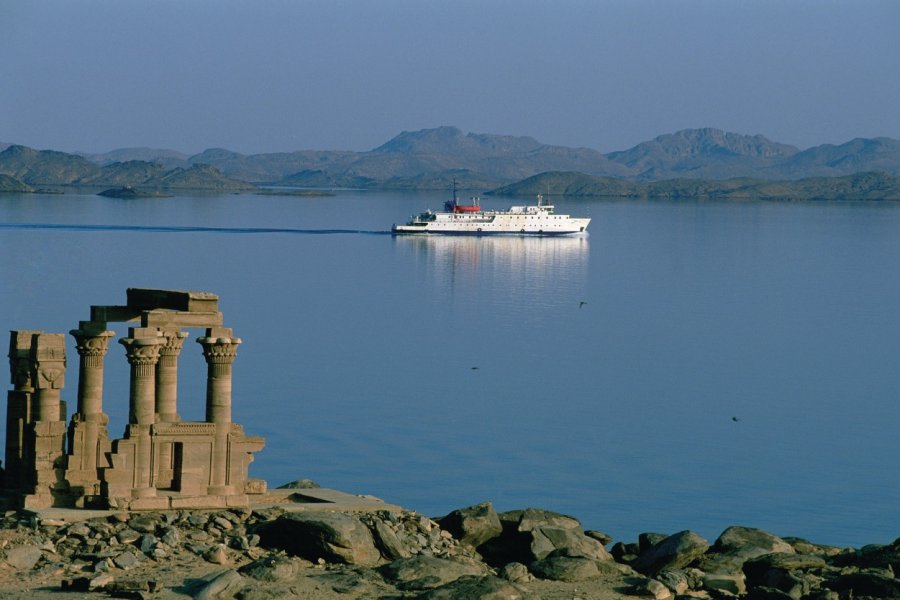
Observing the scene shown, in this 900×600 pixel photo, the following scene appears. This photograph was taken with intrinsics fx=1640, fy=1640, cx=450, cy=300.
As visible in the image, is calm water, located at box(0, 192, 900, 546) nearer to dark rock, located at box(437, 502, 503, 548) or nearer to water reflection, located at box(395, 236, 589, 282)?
water reflection, located at box(395, 236, 589, 282)

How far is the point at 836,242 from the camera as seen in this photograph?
133m

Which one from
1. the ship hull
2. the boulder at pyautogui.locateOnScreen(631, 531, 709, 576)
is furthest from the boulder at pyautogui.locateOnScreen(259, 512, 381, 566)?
the ship hull

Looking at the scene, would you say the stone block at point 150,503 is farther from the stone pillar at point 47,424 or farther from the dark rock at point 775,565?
the dark rock at point 775,565

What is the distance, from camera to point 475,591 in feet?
57.7

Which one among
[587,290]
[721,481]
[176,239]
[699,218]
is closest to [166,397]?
[721,481]

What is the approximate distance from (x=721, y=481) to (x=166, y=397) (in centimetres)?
1484

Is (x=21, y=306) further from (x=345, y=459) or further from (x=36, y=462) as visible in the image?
(x=36, y=462)

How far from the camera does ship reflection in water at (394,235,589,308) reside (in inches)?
3135

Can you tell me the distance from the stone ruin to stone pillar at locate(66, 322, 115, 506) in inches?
0.5

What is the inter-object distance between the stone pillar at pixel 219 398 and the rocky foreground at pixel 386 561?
51 centimetres

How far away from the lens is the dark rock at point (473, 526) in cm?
2172

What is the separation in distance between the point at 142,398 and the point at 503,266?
81.7 metres

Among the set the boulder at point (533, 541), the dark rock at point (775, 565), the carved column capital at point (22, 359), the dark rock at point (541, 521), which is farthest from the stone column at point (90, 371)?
the dark rock at point (775, 565)

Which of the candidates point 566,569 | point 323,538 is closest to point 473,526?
point 566,569
